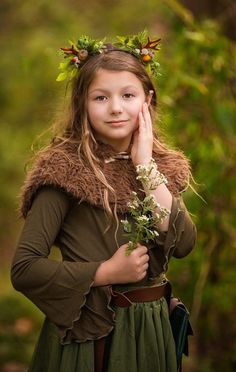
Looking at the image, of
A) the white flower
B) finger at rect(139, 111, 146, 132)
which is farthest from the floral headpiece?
the white flower

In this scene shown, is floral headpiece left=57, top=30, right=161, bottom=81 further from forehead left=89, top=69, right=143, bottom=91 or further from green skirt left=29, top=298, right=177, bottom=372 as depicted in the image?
green skirt left=29, top=298, right=177, bottom=372

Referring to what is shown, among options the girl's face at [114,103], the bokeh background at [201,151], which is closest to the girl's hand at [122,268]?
the girl's face at [114,103]

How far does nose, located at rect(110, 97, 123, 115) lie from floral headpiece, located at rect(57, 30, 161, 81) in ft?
0.82

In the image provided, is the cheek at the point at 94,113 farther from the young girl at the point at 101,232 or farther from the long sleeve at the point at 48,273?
the long sleeve at the point at 48,273

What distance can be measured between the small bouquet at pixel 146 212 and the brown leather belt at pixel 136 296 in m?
0.19

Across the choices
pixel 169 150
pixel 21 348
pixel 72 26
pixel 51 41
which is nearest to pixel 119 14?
pixel 72 26

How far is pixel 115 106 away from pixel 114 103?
14 millimetres

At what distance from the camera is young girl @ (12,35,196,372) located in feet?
8.20

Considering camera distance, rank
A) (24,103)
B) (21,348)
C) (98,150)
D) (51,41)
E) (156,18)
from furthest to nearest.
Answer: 1. (156,18)
2. (24,103)
3. (51,41)
4. (21,348)
5. (98,150)

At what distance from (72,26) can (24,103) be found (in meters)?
1.32

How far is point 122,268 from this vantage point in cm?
248

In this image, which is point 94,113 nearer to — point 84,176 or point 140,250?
point 84,176

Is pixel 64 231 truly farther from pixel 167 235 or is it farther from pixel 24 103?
pixel 24 103

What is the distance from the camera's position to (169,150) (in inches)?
112
